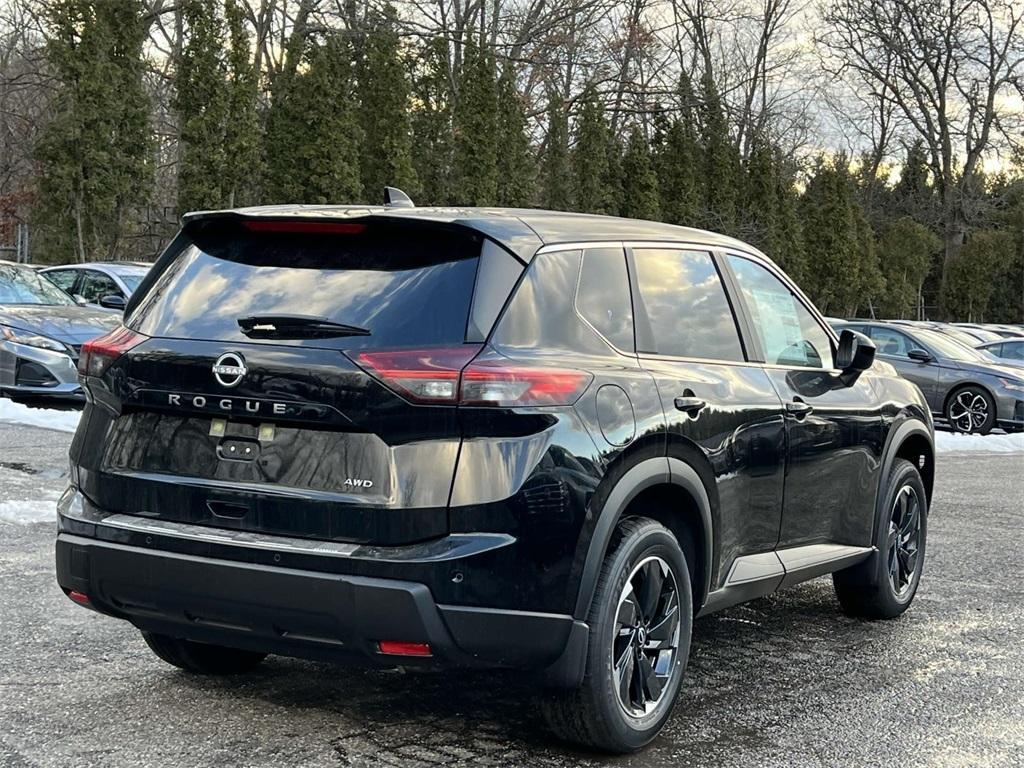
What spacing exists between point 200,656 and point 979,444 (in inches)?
513

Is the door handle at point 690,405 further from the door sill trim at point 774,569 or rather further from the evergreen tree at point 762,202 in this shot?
the evergreen tree at point 762,202

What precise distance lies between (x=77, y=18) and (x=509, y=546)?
72.7ft

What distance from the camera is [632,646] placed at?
418 centimetres

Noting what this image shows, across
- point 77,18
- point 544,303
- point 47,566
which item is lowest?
point 47,566

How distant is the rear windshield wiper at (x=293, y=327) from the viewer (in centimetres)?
384

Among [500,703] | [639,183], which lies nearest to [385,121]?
[639,183]

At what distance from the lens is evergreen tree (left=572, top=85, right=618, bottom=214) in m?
33.8

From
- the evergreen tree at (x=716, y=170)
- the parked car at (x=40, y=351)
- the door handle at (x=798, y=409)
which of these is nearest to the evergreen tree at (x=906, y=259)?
the evergreen tree at (x=716, y=170)

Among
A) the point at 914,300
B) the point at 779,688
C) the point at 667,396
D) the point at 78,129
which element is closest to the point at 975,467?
the point at 779,688

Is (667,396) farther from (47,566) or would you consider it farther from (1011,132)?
(1011,132)

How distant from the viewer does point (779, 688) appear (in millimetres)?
4996

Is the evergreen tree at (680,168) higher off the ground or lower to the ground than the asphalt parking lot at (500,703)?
higher

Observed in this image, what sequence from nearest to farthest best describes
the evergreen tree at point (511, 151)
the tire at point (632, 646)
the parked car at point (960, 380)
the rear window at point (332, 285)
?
the rear window at point (332, 285) < the tire at point (632, 646) < the parked car at point (960, 380) < the evergreen tree at point (511, 151)

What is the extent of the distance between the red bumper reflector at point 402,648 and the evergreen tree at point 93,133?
21011mm
